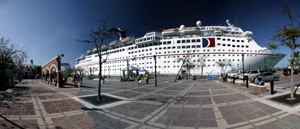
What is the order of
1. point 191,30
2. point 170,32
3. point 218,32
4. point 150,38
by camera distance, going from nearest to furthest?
point 218,32 → point 191,30 → point 170,32 → point 150,38

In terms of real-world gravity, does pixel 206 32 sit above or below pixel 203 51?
above

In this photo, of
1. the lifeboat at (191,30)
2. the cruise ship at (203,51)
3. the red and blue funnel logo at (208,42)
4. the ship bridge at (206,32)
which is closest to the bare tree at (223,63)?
the cruise ship at (203,51)

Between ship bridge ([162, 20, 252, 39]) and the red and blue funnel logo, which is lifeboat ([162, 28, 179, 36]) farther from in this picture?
the red and blue funnel logo

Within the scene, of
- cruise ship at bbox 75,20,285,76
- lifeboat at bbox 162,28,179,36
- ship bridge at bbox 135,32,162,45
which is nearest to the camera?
cruise ship at bbox 75,20,285,76

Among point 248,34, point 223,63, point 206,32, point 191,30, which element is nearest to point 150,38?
point 191,30

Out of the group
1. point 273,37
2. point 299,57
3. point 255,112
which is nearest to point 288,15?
point 273,37

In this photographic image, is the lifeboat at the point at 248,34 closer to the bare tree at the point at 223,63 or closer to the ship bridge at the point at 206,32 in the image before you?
the ship bridge at the point at 206,32

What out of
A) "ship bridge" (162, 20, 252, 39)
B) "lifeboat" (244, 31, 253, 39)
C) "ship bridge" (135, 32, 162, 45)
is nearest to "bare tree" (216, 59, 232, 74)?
"ship bridge" (162, 20, 252, 39)

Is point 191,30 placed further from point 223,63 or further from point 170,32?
point 223,63

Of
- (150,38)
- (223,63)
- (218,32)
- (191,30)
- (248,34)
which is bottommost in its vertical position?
(223,63)

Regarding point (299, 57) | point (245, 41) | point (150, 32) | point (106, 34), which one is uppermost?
point (150, 32)

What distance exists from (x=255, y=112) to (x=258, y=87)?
4.74m

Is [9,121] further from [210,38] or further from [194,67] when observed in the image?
[210,38]

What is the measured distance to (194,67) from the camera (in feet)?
127
